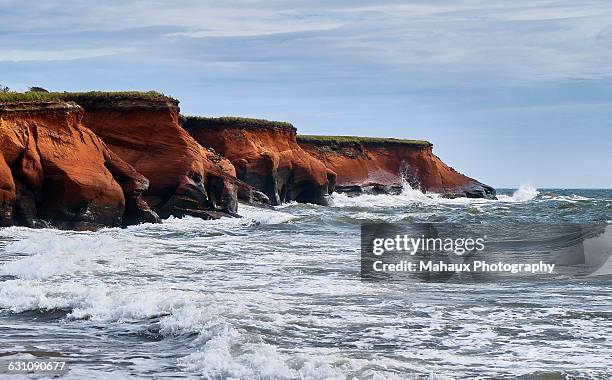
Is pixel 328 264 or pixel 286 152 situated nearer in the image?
pixel 328 264

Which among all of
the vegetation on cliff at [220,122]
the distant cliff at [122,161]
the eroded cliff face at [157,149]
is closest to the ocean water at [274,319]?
the distant cliff at [122,161]

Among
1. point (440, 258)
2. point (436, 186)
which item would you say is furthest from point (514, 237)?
point (436, 186)

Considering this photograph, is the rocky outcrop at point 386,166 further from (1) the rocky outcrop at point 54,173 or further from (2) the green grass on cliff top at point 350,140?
(1) the rocky outcrop at point 54,173

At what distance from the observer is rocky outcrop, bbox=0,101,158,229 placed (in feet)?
81.6

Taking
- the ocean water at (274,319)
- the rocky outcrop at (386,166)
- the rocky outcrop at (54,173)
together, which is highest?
the rocky outcrop at (386,166)

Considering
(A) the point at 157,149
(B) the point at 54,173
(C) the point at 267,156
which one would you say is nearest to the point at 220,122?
(C) the point at 267,156

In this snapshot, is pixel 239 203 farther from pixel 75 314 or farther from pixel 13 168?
pixel 75 314

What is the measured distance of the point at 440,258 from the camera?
2119cm

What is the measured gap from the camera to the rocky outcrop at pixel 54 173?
24.9 m

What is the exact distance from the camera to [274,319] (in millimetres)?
12312

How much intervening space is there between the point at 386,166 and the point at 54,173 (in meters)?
47.4

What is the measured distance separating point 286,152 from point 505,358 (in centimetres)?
4080

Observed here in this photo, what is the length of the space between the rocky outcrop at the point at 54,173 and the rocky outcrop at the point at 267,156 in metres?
17.1

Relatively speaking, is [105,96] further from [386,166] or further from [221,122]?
[386,166]
